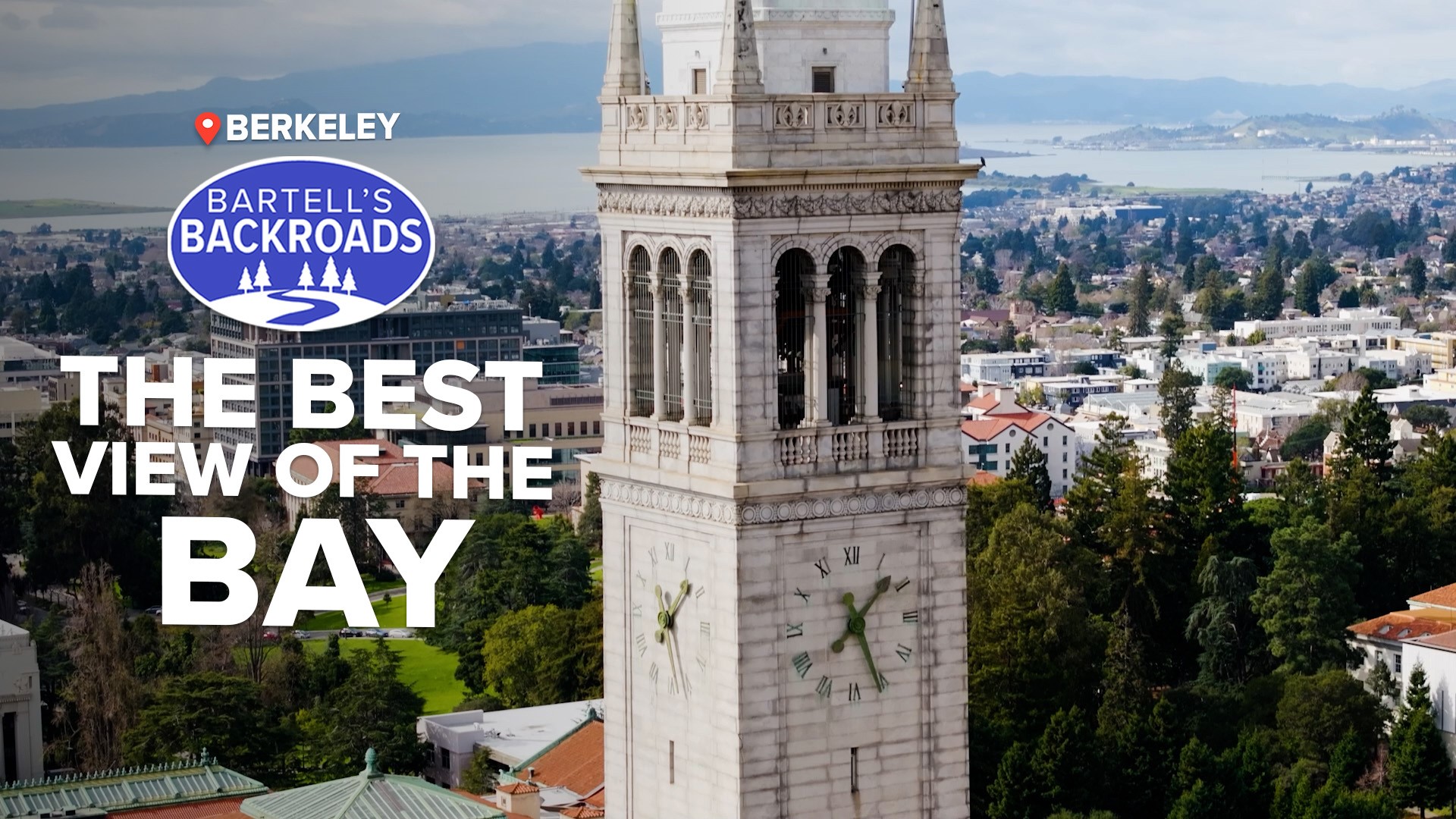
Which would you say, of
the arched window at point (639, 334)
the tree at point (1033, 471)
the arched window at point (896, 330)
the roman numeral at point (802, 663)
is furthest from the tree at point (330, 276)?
the roman numeral at point (802, 663)

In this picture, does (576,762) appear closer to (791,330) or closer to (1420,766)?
(1420,766)

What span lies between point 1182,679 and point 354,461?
47920mm

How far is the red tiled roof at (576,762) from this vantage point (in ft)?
228

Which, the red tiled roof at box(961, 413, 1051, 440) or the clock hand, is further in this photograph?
the red tiled roof at box(961, 413, 1051, 440)

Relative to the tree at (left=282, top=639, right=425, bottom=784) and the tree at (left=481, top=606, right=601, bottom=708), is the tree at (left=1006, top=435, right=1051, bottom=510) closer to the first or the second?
the tree at (left=481, top=606, right=601, bottom=708)

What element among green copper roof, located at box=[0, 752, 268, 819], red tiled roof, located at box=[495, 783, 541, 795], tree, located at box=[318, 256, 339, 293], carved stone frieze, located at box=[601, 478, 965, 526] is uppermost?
tree, located at box=[318, 256, 339, 293]

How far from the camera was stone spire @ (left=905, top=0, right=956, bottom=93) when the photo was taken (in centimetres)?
3534

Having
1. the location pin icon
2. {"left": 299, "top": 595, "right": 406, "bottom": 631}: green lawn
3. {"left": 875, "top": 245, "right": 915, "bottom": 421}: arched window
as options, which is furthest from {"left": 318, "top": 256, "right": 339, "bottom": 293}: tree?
{"left": 875, "top": 245, "right": 915, "bottom": 421}: arched window

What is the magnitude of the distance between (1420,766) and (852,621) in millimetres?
51424

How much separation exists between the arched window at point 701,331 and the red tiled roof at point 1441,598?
67352 mm

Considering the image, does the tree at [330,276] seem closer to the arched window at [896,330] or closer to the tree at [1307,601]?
the tree at [1307,601]

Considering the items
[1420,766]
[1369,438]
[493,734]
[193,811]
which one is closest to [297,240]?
[1369,438]

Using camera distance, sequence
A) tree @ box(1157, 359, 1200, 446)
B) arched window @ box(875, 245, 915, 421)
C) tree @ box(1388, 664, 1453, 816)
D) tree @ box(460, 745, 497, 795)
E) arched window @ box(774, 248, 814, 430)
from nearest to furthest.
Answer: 1. arched window @ box(774, 248, 814, 430)
2. arched window @ box(875, 245, 915, 421)
3. tree @ box(460, 745, 497, 795)
4. tree @ box(1388, 664, 1453, 816)
5. tree @ box(1157, 359, 1200, 446)

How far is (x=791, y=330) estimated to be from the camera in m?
35.3
